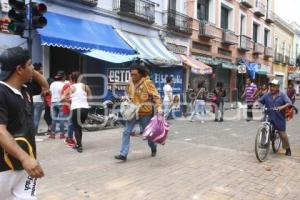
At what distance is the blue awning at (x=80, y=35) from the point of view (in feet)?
39.0

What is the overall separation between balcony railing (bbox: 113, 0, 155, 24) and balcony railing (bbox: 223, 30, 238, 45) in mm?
8807

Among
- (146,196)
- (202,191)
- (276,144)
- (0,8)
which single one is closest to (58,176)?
(146,196)

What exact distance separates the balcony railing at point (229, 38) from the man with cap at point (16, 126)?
77.5 feet

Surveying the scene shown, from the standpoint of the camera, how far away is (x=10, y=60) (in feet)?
9.00

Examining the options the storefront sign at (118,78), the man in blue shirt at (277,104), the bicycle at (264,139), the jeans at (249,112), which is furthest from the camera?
the jeans at (249,112)

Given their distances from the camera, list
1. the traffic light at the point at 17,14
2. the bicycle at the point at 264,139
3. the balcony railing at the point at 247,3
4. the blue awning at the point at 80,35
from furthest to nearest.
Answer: the balcony railing at the point at 247,3 → the blue awning at the point at 80,35 → the traffic light at the point at 17,14 → the bicycle at the point at 264,139

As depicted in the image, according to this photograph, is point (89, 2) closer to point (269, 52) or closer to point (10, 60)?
point (10, 60)

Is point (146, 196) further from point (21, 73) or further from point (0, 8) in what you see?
point (0, 8)

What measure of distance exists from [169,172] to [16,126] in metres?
3.86

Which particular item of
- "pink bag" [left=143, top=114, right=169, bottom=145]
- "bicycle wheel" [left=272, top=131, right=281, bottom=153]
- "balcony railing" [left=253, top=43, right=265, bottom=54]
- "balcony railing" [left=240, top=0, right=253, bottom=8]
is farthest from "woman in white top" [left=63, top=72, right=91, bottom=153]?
"balcony railing" [left=253, top=43, right=265, bottom=54]

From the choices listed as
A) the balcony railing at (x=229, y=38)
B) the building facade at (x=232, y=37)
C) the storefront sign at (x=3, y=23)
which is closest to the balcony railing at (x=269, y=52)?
the building facade at (x=232, y=37)

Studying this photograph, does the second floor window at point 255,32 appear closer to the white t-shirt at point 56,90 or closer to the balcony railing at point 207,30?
the balcony railing at point 207,30

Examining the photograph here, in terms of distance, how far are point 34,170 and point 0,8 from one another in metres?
9.64

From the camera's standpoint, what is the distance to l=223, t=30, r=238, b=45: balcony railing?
83.9ft
